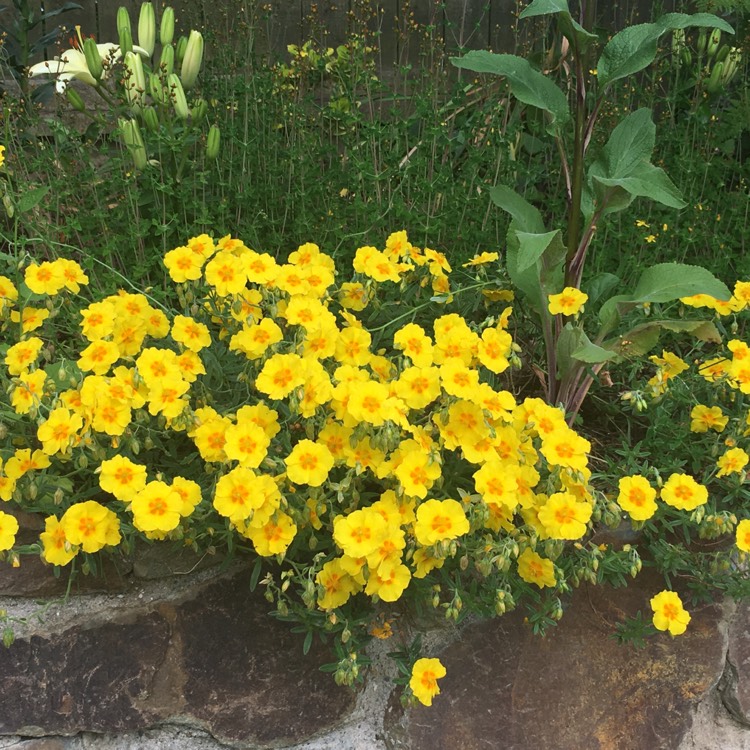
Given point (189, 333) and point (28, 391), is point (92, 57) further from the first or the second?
point (28, 391)

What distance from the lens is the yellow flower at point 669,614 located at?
5.89 feet

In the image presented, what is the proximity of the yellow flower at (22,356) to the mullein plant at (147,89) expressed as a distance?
3.18 ft

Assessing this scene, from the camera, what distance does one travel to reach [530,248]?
181 centimetres

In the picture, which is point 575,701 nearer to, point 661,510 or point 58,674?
point 661,510

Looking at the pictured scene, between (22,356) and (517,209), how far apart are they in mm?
1307

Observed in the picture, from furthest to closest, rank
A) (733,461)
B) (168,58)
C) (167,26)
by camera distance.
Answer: (167,26)
(168,58)
(733,461)

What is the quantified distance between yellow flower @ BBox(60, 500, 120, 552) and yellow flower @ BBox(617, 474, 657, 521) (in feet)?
3.57

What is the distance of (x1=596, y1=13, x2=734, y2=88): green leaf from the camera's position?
1.92 m

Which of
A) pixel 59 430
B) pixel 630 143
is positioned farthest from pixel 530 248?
pixel 59 430

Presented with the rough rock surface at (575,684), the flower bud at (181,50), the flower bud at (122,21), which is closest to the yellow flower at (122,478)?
the rough rock surface at (575,684)

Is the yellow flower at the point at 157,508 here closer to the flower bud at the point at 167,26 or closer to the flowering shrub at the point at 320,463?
the flowering shrub at the point at 320,463

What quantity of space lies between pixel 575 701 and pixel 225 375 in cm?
117

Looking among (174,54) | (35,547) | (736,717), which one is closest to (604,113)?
(174,54)

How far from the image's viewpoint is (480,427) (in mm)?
1739
